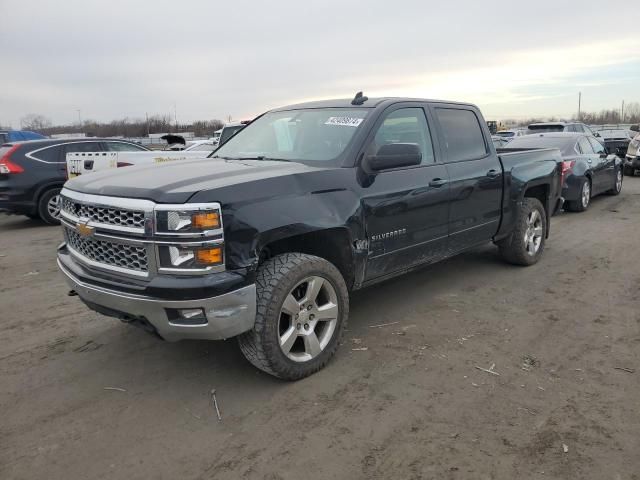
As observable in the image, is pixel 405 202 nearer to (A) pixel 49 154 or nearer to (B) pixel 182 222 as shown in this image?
(B) pixel 182 222

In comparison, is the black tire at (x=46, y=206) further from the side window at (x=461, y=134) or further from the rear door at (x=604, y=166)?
the rear door at (x=604, y=166)

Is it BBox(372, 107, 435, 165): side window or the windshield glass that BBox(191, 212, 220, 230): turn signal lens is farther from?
the windshield glass

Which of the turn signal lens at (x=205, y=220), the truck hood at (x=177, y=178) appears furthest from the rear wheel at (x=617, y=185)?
the turn signal lens at (x=205, y=220)

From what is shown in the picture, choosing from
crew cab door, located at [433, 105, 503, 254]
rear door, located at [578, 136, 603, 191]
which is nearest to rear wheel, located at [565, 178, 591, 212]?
rear door, located at [578, 136, 603, 191]

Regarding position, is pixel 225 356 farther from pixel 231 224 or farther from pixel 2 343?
pixel 2 343

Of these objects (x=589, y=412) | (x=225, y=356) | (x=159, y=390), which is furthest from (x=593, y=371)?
(x=159, y=390)

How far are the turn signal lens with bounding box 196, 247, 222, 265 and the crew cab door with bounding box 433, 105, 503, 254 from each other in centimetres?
254

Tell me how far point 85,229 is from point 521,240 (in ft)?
15.4

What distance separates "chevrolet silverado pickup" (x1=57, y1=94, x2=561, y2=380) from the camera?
300cm

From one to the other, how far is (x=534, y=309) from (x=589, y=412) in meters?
1.81

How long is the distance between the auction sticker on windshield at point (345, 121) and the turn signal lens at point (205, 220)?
5.41 feet

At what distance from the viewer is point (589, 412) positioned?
3.06 metres

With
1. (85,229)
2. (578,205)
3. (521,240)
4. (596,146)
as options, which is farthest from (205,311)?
(596,146)

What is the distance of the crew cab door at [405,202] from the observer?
13.1 feet
